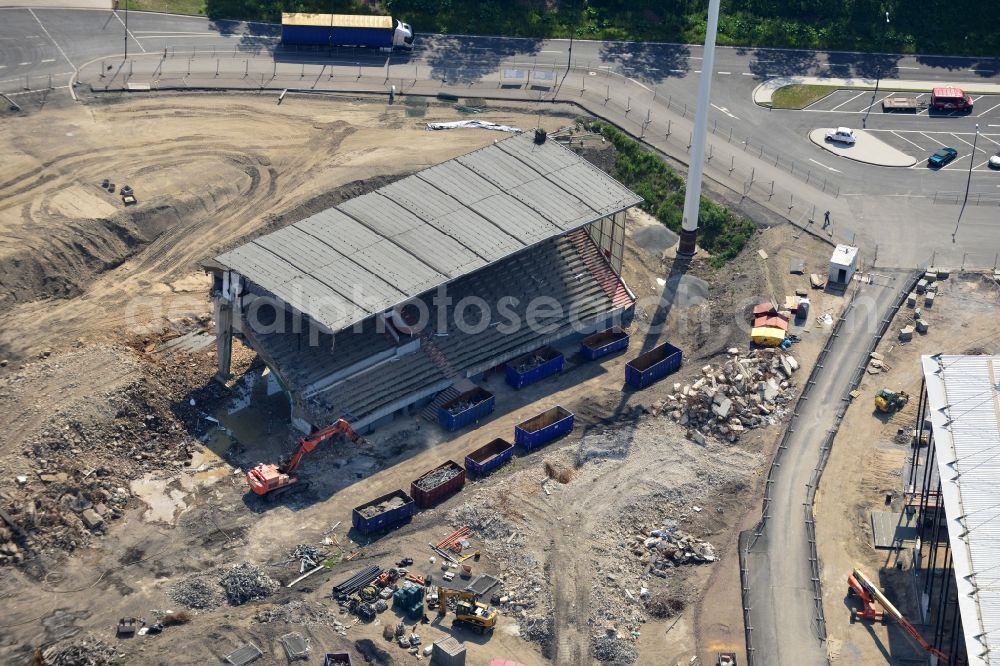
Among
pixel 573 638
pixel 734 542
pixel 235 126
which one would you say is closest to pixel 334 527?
pixel 573 638

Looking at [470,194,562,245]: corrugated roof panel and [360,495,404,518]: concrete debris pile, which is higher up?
[470,194,562,245]: corrugated roof panel

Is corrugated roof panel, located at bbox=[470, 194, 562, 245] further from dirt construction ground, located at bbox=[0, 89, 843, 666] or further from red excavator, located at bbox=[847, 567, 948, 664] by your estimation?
red excavator, located at bbox=[847, 567, 948, 664]

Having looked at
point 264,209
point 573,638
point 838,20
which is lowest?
point 573,638

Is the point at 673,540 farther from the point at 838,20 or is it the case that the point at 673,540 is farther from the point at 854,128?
the point at 838,20

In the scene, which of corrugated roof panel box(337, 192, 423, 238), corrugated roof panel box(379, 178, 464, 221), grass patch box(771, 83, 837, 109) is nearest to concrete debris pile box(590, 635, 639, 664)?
corrugated roof panel box(337, 192, 423, 238)

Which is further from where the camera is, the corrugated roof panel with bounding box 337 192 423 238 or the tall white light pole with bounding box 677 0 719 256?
the tall white light pole with bounding box 677 0 719 256

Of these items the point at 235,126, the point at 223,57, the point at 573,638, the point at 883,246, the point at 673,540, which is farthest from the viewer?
the point at 223,57

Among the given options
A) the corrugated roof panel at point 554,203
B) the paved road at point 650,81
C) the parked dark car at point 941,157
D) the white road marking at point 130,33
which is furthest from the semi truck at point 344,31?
the parked dark car at point 941,157
